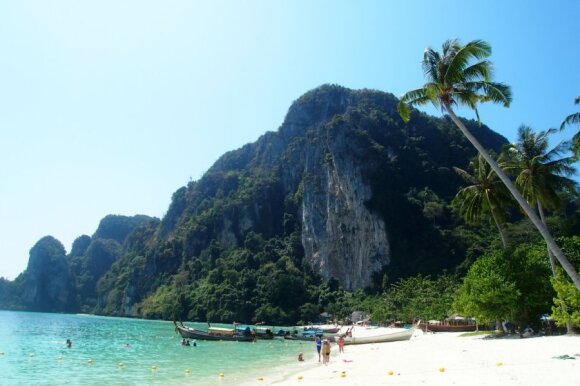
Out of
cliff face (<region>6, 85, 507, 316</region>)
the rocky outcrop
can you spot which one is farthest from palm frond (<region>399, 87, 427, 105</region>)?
the rocky outcrop

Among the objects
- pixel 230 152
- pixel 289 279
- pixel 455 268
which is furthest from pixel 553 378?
pixel 230 152

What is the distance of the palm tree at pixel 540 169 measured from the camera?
1021 inches

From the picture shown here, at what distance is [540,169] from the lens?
26.0 m

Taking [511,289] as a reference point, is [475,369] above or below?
below

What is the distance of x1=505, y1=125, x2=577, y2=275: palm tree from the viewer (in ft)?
85.0

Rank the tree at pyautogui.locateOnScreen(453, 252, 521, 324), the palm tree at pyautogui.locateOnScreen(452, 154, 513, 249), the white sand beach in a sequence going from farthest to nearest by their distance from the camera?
the palm tree at pyautogui.locateOnScreen(452, 154, 513, 249) → the tree at pyautogui.locateOnScreen(453, 252, 521, 324) → the white sand beach

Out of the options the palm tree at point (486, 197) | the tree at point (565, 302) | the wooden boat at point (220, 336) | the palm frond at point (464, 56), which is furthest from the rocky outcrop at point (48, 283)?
the palm frond at point (464, 56)

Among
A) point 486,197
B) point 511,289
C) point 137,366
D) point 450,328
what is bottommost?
point 137,366

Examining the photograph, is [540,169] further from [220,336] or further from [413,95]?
[220,336]

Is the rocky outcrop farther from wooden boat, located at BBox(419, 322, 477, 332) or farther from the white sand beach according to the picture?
the white sand beach

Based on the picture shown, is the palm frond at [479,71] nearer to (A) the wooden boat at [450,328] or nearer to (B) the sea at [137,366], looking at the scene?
(B) the sea at [137,366]

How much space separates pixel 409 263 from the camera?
8962 cm

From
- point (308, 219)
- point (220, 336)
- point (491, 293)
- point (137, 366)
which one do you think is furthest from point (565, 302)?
point (308, 219)

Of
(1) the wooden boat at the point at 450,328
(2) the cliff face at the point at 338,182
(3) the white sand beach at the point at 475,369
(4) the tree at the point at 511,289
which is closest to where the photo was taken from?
(3) the white sand beach at the point at 475,369
